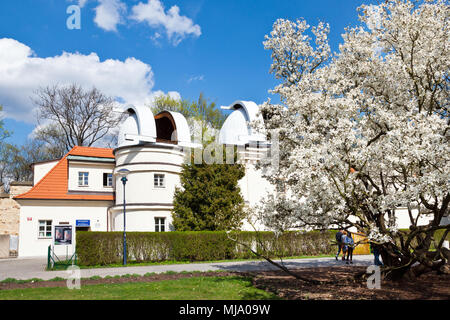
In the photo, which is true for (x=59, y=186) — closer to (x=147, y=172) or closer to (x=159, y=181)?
(x=147, y=172)

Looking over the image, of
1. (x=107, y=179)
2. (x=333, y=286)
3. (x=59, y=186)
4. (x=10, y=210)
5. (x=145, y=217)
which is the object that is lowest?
(x=333, y=286)

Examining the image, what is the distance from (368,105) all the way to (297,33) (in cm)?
526

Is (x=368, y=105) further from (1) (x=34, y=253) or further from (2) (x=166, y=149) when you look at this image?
(1) (x=34, y=253)

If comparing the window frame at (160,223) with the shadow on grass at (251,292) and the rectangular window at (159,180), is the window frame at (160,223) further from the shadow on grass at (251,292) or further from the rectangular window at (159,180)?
the shadow on grass at (251,292)

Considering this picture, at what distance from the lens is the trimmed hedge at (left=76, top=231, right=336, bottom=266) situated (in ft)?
59.5

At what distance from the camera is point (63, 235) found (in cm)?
1739

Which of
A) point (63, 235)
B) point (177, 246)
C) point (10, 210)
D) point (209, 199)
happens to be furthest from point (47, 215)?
point (209, 199)

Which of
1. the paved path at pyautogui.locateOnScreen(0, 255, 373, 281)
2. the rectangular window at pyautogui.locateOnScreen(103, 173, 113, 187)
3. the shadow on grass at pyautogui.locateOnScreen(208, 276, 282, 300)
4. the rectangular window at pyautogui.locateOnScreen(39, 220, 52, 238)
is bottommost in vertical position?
the paved path at pyautogui.locateOnScreen(0, 255, 373, 281)

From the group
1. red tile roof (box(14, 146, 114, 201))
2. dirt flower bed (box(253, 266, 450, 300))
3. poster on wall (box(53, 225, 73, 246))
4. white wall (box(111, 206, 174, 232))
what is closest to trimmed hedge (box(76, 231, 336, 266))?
poster on wall (box(53, 225, 73, 246))

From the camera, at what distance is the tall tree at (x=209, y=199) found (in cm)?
2197

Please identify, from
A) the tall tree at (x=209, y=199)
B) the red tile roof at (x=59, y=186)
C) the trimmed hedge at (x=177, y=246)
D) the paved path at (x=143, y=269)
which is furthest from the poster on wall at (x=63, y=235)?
the red tile roof at (x=59, y=186)

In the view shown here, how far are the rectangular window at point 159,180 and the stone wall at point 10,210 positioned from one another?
1294 centimetres

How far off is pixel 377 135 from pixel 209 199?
13390 millimetres

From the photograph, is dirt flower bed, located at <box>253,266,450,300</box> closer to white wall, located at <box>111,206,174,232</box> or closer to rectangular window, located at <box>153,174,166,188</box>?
white wall, located at <box>111,206,174,232</box>
